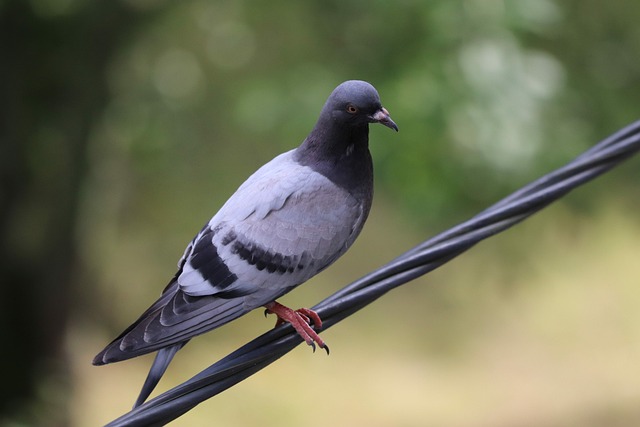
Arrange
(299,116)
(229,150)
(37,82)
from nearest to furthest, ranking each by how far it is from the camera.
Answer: (299,116)
(229,150)
(37,82)

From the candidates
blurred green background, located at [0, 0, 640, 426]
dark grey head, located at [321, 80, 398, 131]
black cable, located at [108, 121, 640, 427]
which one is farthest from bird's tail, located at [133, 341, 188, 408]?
blurred green background, located at [0, 0, 640, 426]

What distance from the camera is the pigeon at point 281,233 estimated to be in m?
2.76

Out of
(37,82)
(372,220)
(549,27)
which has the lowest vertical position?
(372,220)

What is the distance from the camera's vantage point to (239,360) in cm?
232

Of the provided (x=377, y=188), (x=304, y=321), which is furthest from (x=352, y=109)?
(x=377, y=188)

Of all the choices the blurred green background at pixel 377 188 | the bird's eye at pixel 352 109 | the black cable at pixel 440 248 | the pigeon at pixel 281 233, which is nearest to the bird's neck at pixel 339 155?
the pigeon at pixel 281 233

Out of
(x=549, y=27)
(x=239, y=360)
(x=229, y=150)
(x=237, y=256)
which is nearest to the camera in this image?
(x=239, y=360)

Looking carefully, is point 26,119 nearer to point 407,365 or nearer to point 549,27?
point 549,27

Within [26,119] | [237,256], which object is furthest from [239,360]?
[26,119]

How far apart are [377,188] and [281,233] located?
2860mm

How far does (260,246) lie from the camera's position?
2.92 m

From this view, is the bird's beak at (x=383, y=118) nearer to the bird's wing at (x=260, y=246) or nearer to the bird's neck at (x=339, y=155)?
the bird's neck at (x=339, y=155)

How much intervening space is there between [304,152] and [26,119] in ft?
14.3

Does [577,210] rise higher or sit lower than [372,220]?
higher
